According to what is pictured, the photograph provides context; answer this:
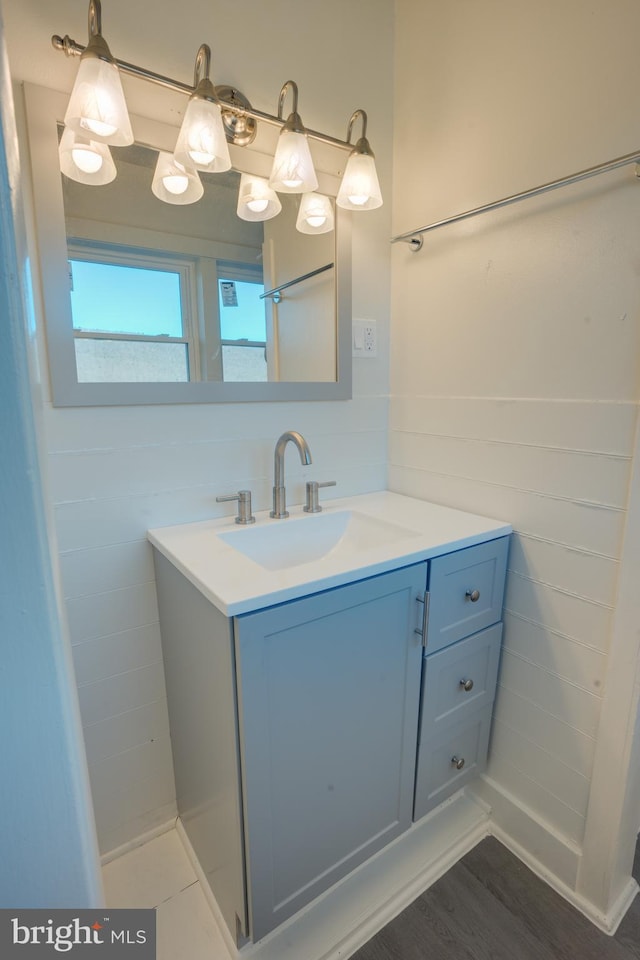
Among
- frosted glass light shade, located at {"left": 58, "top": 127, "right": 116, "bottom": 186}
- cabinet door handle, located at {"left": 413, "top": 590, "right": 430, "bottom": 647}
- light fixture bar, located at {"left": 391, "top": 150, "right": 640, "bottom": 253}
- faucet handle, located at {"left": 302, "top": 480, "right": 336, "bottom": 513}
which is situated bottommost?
cabinet door handle, located at {"left": 413, "top": 590, "right": 430, "bottom": 647}

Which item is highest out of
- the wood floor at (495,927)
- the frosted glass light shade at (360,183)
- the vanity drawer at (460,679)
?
the frosted glass light shade at (360,183)

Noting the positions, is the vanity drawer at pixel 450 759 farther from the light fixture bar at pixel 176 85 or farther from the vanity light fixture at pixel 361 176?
the light fixture bar at pixel 176 85

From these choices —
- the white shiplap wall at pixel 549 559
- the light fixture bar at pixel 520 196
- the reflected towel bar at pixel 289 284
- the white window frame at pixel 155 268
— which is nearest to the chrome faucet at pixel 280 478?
the white window frame at pixel 155 268

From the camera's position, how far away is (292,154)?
112 cm

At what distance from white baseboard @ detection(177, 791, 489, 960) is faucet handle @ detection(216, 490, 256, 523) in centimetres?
93

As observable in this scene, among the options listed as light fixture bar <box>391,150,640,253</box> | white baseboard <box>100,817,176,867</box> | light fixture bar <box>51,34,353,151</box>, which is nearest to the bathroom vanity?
white baseboard <box>100,817,176,867</box>

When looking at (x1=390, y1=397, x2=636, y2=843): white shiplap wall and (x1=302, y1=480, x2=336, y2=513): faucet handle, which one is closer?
(x1=390, y1=397, x2=636, y2=843): white shiplap wall

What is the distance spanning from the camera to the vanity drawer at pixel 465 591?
3.63 feet

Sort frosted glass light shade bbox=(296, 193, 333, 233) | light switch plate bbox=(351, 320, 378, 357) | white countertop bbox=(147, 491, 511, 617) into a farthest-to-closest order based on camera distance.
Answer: light switch plate bbox=(351, 320, 378, 357) → frosted glass light shade bbox=(296, 193, 333, 233) → white countertop bbox=(147, 491, 511, 617)

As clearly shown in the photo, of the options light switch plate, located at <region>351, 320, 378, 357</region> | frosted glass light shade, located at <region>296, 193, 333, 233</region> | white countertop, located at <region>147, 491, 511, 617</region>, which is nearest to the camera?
white countertop, located at <region>147, 491, 511, 617</region>

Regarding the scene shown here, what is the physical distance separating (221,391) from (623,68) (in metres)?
1.10

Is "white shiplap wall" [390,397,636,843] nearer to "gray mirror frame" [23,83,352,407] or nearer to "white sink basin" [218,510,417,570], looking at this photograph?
"white sink basin" [218,510,417,570]

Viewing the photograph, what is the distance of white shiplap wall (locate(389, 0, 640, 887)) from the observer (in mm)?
996

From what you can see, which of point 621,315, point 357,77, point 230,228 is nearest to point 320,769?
point 621,315
